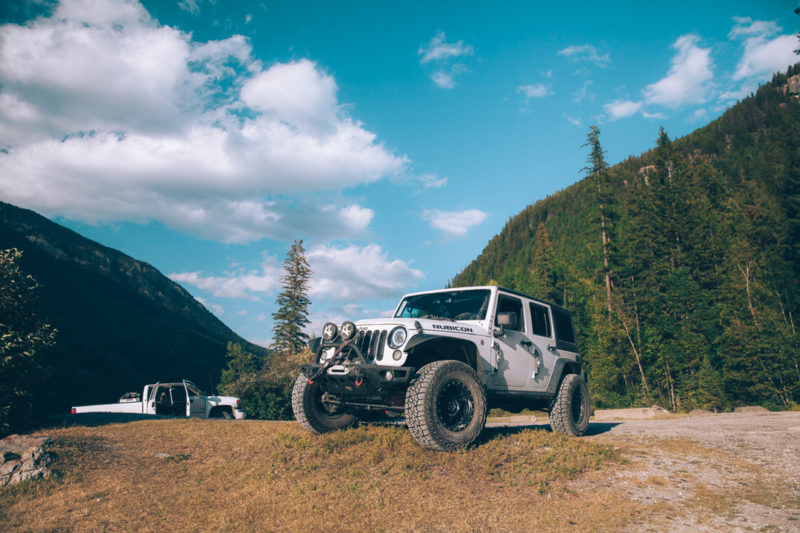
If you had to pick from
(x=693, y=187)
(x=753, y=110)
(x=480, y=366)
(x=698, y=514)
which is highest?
(x=753, y=110)

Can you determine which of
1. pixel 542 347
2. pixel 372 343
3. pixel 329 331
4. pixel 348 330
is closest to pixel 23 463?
pixel 329 331

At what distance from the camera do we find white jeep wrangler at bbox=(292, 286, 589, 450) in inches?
223

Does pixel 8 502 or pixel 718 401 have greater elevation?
pixel 8 502

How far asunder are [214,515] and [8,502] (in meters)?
2.63

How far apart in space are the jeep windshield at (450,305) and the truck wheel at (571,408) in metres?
2.77

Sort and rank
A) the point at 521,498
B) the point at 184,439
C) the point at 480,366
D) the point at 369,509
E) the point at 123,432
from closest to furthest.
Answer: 1. the point at 369,509
2. the point at 521,498
3. the point at 480,366
4. the point at 184,439
5. the point at 123,432

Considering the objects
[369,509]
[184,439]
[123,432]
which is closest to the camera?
[369,509]

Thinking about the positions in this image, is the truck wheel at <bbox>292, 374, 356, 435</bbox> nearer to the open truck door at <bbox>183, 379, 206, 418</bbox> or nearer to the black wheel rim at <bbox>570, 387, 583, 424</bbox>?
the black wheel rim at <bbox>570, 387, 583, 424</bbox>

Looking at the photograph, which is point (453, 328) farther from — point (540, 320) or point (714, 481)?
point (714, 481)

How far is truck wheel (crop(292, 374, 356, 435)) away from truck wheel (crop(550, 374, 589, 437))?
4275mm

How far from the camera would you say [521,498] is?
4824 mm

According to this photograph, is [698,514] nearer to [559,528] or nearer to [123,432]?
[559,528]

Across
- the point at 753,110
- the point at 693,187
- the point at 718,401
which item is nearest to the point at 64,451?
the point at 718,401

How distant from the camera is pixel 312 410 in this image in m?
6.76
